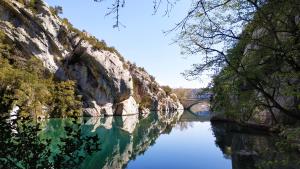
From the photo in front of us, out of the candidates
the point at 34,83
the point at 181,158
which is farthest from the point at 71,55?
the point at 181,158

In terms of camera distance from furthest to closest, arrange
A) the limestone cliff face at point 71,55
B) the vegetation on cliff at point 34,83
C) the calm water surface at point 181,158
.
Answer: the limestone cliff face at point 71,55, the vegetation on cliff at point 34,83, the calm water surface at point 181,158

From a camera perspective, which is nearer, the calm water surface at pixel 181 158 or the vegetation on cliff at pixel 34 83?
the calm water surface at pixel 181 158

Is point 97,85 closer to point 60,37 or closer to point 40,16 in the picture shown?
point 60,37

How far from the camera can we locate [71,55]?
62.2 m

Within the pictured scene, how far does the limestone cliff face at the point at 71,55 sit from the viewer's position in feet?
174

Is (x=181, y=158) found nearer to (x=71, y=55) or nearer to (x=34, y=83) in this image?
(x=34, y=83)

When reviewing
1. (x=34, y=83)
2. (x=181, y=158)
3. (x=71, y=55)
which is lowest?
(x=181, y=158)

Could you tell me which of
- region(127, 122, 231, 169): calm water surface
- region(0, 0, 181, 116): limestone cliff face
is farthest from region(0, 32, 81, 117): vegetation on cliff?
region(127, 122, 231, 169): calm water surface

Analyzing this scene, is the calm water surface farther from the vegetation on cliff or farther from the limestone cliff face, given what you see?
the limestone cliff face

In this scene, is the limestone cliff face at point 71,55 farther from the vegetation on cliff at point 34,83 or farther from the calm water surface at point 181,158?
the calm water surface at point 181,158

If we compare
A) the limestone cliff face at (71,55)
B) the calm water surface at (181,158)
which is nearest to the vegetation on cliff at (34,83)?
the limestone cliff face at (71,55)

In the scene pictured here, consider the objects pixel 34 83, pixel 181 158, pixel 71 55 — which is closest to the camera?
pixel 181 158

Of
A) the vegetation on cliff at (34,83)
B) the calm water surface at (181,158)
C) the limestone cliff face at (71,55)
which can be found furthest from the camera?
the limestone cliff face at (71,55)

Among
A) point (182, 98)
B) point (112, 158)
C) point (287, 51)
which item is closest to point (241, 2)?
point (287, 51)
